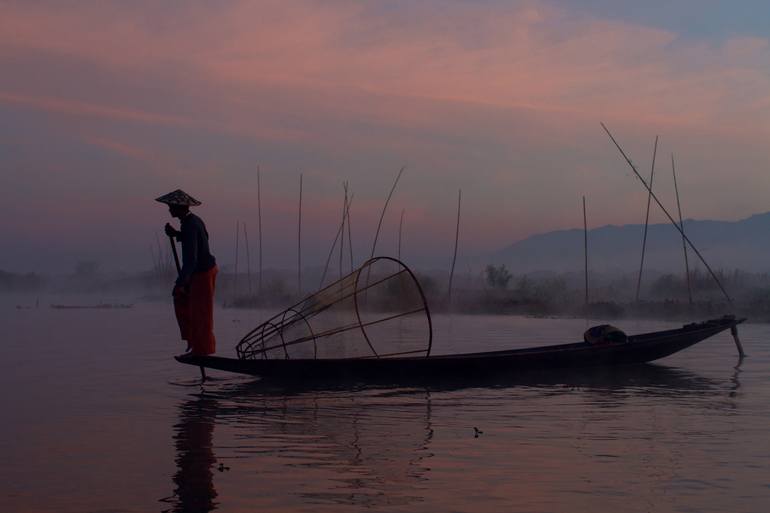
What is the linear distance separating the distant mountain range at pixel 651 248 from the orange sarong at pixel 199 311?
82.8 metres

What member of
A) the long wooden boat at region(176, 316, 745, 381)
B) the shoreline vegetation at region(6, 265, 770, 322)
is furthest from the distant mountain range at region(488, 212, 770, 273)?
the long wooden boat at region(176, 316, 745, 381)

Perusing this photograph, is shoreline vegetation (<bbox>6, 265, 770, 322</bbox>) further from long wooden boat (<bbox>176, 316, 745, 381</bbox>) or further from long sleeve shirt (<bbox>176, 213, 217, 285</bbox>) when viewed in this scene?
long sleeve shirt (<bbox>176, 213, 217, 285</bbox>)

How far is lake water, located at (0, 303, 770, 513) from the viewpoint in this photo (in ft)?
17.4

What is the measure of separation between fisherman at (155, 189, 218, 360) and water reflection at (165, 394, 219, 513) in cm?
109

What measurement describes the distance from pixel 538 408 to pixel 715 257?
3701 inches

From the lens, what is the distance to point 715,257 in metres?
97.6

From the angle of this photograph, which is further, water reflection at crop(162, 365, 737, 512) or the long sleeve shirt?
the long sleeve shirt

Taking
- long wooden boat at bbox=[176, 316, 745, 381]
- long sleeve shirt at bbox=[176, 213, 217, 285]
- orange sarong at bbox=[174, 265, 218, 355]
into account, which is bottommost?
long wooden boat at bbox=[176, 316, 745, 381]

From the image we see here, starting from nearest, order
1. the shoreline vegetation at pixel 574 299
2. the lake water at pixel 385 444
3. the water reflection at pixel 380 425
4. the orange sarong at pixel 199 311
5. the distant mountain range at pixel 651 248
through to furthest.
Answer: the lake water at pixel 385 444, the water reflection at pixel 380 425, the orange sarong at pixel 199 311, the shoreline vegetation at pixel 574 299, the distant mountain range at pixel 651 248

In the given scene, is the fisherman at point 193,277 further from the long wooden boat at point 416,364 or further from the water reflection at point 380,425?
the water reflection at point 380,425

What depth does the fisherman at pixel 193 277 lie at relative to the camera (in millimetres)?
9797

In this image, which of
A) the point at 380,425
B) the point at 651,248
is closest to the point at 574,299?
the point at 380,425

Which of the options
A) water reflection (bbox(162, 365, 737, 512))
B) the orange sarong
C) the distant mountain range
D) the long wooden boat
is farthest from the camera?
the distant mountain range

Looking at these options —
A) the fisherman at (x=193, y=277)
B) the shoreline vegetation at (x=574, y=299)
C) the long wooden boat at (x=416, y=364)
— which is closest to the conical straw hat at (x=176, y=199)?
the fisherman at (x=193, y=277)
